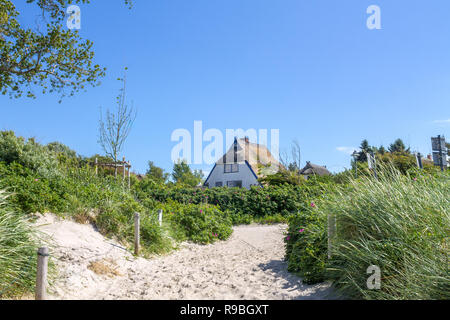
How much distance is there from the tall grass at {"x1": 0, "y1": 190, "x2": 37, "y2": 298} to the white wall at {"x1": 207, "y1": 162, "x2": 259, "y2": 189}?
24632 mm

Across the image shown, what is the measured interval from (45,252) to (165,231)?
17.4 ft

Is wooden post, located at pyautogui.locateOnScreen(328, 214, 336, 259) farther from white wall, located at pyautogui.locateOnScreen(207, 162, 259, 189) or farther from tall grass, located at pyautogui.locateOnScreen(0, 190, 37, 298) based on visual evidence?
white wall, located at pyautogui.locateOnScreen(207, 162, 259, 189)

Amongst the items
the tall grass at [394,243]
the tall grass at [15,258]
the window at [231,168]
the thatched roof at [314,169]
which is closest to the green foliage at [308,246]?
the tall grass at [394,243]

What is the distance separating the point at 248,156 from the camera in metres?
32.8

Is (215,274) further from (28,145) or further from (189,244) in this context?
(28,145)

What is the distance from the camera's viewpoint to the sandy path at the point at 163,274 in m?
4.80

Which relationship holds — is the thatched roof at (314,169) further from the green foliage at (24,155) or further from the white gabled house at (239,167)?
the green foliage at (24,155)

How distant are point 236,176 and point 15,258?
27632 mm

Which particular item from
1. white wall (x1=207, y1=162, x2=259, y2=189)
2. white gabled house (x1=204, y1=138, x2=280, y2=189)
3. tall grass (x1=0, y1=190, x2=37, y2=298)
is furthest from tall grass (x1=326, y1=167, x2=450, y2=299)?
white gabled house (x1=204, y1=138, x2=280, y2=189)

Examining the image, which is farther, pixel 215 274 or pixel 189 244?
pixel 189 244

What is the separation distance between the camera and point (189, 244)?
9867 mm

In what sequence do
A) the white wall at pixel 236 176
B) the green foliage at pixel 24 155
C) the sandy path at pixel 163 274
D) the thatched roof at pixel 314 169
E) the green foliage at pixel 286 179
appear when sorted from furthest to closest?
1. the thatched roof at pixel 314 169
2. the white wall at pixel 236 176
3. the green foliage at pixel 286 179
4. the green foliage at pixel 24 155
5. the sandy path at pixel 163 274

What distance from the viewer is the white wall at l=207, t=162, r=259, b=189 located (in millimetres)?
30584

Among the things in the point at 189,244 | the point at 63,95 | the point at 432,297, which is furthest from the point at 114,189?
the point at 432,297
